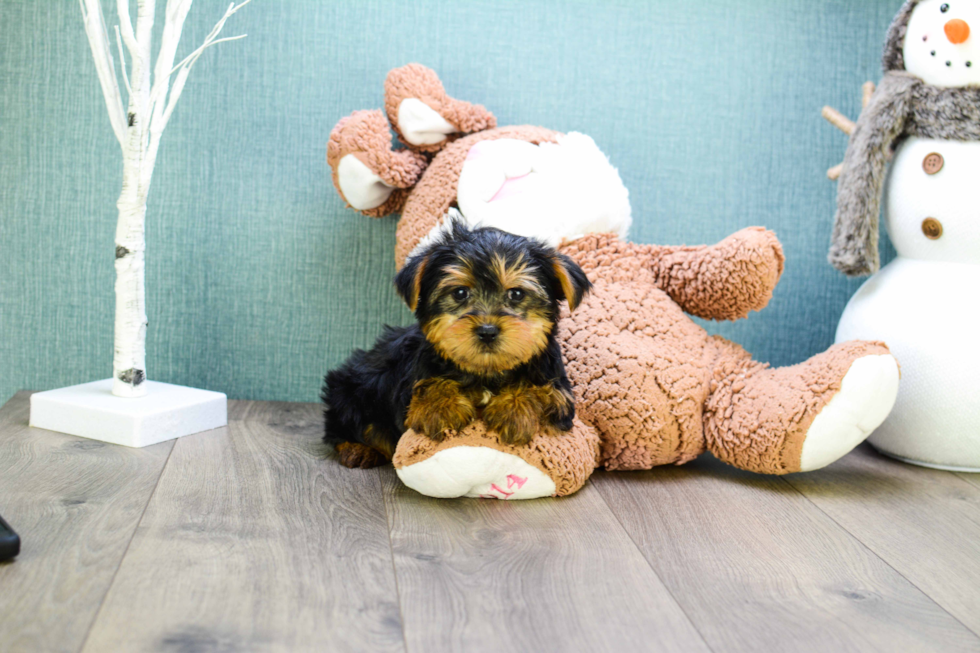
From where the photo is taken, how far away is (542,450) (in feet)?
5.66

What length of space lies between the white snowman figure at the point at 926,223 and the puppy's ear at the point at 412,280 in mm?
1277

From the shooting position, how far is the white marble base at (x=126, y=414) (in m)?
2.05

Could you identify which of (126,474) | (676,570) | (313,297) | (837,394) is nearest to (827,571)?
(676,570)

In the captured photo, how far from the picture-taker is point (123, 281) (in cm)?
211

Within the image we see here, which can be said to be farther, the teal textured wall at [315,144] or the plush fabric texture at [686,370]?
the teal textured wall at [315,144]

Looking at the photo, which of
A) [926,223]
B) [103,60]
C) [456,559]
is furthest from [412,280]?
[926,223]

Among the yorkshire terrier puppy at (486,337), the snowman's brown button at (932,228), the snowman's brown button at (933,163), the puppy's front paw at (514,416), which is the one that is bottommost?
the puppy's front paw at (514,416)

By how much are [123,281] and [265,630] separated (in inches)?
49.5

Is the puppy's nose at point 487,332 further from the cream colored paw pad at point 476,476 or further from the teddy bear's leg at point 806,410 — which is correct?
the teddy bear's leg at point 806,410

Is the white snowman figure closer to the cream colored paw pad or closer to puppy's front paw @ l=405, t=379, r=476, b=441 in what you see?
the cream colored paw pad

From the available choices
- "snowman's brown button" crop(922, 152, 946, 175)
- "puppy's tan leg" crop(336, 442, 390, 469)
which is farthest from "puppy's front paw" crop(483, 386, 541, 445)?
"snowman's brown button" crop(922, 152, 946, 175)

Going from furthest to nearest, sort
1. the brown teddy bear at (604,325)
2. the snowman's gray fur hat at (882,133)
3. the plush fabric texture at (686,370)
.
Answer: the snowman's gray fur hat at (882,133), the plush fabric texture at (686,370), the brown teddy bear at (604,325)

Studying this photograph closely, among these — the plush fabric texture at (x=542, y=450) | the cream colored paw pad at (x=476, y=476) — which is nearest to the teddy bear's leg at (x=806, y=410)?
the plush fabric texture at (x=542, y=450)

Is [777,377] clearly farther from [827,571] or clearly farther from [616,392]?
[827,571]
